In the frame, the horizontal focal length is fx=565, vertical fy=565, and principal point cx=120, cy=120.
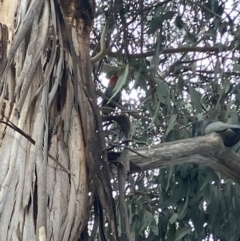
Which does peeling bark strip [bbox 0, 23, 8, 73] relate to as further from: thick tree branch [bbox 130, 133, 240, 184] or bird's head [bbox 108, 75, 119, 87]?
bird's head [bbox 108, 75, 119, 87]

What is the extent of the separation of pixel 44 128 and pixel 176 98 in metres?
1.57

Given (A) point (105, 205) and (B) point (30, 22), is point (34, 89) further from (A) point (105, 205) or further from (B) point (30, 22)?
(A) point (105, 205)

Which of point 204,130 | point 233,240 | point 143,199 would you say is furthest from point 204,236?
point 204,130

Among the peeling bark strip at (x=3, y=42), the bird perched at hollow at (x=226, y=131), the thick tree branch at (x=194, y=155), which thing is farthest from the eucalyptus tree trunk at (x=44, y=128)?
the bird perched at hollow at (x=226, y=131)

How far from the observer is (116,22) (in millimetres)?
2205

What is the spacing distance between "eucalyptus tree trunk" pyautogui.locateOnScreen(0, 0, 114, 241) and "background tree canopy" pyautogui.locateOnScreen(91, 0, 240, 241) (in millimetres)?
691

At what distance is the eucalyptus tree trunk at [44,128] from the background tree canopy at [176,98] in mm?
691

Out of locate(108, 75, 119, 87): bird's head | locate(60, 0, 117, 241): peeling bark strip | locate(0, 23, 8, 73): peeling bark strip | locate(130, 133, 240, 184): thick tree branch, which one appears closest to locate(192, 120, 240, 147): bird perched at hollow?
locate(130, 133, 240, 184): thick tree branch

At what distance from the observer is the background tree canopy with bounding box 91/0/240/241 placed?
7.11ft

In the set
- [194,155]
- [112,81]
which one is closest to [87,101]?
[194,155]

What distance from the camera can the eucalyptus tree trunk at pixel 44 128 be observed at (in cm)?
96

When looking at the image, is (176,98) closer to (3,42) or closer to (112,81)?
(112,81)

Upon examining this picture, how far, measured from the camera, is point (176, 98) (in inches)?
101

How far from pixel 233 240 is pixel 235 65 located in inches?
29.4
